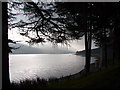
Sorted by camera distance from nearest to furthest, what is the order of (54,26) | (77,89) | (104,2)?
1. (77,89)
2. (104,2)
3. (54,26)

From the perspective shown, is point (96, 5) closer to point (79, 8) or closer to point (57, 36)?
point (79, 8)

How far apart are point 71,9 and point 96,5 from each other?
3.48 ft

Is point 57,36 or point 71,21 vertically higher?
point 71,21

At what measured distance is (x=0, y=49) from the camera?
511 cm

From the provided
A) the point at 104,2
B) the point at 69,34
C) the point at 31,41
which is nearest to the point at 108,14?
the point at 104,2

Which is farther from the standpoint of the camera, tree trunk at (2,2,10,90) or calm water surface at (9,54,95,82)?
calm water surface at (9,54,95,82)

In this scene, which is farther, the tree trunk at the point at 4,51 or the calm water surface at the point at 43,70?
the calm water surface at the point at 43,70

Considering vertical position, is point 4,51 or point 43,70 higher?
point 4,51

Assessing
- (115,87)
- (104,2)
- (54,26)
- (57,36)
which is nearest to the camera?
(115,87)

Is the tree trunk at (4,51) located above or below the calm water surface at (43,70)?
above

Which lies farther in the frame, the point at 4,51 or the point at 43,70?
the point at 43,70

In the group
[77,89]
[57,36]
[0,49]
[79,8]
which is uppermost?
[79,8]

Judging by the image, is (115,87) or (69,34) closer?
(115,87)

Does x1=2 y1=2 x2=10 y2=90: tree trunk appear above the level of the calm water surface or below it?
above
